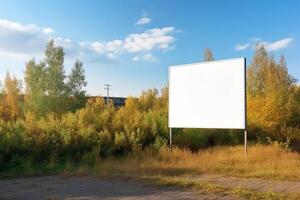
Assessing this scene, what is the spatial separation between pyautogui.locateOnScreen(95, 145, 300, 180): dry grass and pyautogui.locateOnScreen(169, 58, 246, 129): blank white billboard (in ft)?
4.93

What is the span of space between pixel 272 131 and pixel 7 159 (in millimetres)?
17209

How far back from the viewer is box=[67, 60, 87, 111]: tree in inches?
1681

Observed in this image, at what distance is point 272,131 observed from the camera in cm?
2539

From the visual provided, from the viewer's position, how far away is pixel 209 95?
16.9 m

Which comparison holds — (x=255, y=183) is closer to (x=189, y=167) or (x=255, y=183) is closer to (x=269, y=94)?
(x=189, y=167)

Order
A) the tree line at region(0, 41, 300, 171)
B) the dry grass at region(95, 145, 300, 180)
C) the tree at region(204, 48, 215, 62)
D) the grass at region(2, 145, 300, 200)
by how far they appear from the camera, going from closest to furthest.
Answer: the grass at region(2, 145, 300, 200)
the dry grass at region(95, 145, 300, 180)
the tree line at region(0, 41, 300, 171)
the tree at region(204, 48, 215, 62)

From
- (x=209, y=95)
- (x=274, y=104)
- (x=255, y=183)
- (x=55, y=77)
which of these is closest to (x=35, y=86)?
(x=55, y=77)

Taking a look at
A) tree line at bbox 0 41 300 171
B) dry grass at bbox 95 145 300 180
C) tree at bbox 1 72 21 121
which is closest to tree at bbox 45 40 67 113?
tree line at bbox 0 41 300 171

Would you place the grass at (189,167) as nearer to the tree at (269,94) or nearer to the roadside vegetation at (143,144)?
the roadside vegetation at (143,144)

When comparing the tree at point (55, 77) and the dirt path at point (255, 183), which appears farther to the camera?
the tree at point (55, 77)

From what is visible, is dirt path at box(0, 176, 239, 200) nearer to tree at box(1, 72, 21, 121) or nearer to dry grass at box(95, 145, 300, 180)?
dry grass at box(95, 145, 300, 180)

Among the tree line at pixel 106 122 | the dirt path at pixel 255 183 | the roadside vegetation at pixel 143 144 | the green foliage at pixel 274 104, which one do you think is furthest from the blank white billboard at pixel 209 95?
the green foliage at pixel 274 104

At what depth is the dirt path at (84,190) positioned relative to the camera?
865cm

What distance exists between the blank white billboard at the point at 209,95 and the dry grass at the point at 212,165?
4.93 feet
